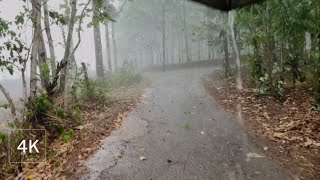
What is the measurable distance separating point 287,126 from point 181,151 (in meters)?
2.54

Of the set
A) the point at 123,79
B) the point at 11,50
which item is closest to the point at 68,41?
the point at 11,50

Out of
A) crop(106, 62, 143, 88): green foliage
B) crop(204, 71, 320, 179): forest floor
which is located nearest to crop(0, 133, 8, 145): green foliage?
crop(204, 71, 320, 179): forest floor

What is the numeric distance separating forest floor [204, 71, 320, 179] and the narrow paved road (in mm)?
268

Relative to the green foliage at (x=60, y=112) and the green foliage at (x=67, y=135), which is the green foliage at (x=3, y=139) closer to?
the green foliage at (x=67, y=135)

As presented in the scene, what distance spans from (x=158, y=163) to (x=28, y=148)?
9.50 ft

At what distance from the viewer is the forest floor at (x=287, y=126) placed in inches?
208

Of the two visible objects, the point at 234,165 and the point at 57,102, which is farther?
the point at 57,102

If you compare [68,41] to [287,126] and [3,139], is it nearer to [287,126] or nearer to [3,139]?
[3,139]

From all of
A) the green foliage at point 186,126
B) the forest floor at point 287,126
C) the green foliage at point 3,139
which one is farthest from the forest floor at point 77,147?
the forest floor at point 287,126

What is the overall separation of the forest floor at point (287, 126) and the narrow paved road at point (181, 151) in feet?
0.88

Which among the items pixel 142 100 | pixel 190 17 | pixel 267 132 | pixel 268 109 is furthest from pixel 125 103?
pixel 190 17

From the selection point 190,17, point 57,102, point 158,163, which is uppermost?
point 190,17

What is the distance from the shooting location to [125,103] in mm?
12000

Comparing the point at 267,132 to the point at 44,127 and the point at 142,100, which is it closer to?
the point at 44,127
